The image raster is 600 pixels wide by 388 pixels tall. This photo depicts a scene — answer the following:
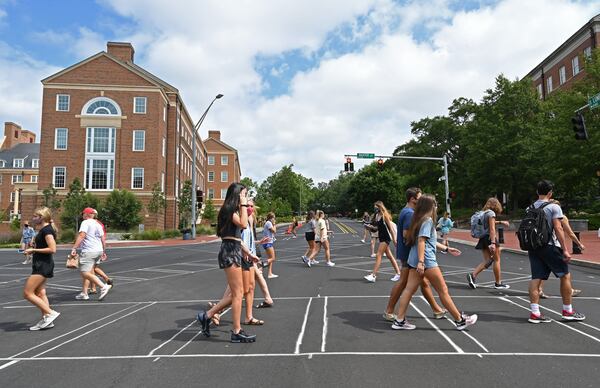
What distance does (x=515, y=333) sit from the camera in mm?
5496

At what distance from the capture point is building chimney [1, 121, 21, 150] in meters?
81.3

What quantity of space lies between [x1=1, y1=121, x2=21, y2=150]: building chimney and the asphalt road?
87536mm

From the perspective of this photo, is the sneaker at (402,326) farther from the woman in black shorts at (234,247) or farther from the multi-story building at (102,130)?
the multi-story building at (102,130)

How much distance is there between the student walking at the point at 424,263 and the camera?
17.9ft

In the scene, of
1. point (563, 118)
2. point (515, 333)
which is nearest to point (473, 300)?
point (515, 333)

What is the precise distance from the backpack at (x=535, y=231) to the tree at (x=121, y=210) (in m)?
36.6

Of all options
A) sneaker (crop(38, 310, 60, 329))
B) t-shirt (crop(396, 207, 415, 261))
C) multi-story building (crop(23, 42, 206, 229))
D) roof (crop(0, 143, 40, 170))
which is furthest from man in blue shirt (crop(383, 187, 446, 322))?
roof (crop(0, 143, 40, 170))

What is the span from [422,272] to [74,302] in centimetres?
635

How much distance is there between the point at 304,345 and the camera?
5035 millimetres

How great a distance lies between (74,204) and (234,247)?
33564 mm

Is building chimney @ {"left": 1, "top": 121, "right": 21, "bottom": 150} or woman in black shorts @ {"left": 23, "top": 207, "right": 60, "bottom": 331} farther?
building chimney @ {"left": 1, "top": 121, "right": 21, "bottom": 150}

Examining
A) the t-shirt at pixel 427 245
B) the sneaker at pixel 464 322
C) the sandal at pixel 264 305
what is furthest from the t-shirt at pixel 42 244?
the sneaker at pixel 464 322

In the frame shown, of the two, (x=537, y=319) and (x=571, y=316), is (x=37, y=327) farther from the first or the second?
(x=571, y=316)

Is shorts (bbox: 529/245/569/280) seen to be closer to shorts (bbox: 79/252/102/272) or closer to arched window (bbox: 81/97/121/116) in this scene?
shorts (bbox: 79/252/102/272)
